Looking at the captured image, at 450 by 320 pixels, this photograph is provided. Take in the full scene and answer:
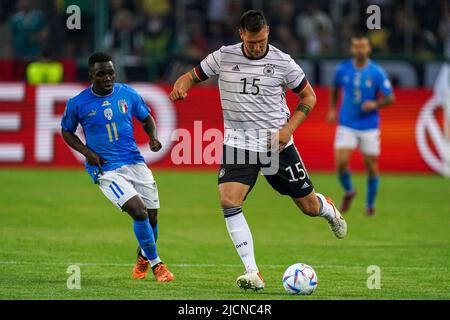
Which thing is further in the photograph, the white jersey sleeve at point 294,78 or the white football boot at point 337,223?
the white football boot at point 337,223

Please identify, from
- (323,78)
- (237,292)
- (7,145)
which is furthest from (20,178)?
(237,292)

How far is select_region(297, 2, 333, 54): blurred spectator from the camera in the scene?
25.7 m

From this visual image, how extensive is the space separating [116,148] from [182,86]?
109cm

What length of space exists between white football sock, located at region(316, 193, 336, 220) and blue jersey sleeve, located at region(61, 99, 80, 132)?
102 inches

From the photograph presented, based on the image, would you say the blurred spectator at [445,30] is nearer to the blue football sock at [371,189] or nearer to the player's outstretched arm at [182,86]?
the blue football sock at [371,189]

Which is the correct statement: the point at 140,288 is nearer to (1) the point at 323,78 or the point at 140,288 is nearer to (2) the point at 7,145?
(2) the point at 7,145

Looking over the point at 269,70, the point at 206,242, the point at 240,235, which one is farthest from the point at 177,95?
the point at 206,242

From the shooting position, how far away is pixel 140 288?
34.1 feet

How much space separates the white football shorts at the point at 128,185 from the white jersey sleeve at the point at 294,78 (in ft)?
5.89

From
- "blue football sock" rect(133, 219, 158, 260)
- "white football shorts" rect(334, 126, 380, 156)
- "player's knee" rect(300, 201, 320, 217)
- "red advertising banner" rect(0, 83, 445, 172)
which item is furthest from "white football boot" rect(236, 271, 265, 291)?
"red advertising banner" rect(0, 83, 445, 172)

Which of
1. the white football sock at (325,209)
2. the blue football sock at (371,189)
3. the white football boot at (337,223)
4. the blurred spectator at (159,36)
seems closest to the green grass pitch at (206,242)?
the blue football sock at (371,189)

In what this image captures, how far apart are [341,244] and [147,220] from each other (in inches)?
169

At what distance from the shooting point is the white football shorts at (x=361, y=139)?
1802 centimetres

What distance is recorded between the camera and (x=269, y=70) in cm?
1066
